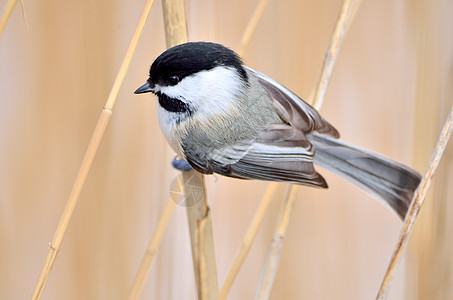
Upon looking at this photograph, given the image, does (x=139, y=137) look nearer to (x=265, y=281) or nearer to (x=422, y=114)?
(x=265, y=281)

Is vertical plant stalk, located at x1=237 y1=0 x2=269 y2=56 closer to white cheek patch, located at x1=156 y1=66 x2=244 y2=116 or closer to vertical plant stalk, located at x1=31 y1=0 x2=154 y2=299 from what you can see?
white cheek patch, located at x1=156 y1=66 x2=244 y2=116

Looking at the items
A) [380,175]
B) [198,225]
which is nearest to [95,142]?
[198,225]

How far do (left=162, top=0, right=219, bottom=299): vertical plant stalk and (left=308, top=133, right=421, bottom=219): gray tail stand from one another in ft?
1.28

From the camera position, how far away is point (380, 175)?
3.65 ft

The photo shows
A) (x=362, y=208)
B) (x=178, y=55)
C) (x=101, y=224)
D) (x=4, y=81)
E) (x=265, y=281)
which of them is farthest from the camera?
(x=362, y=208)

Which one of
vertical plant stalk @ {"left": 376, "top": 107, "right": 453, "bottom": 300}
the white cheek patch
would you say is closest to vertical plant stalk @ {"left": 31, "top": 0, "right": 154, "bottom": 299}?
the white cheek patch

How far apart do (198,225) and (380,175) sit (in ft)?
1.59

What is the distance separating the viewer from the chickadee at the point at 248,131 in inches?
Answer: 37.7

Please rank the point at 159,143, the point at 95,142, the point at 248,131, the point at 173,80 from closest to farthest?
the point at 95,142 < the point at 173,80 < the point at 248,131 < the point at 159,143

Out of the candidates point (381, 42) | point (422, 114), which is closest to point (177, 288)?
point (422, 114)

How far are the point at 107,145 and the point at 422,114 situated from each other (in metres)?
0.81

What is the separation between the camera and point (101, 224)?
4.00 ft

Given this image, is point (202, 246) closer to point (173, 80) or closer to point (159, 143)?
point (173, 80)

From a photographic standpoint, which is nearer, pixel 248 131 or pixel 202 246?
pixel 202 246
